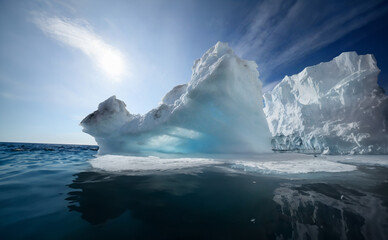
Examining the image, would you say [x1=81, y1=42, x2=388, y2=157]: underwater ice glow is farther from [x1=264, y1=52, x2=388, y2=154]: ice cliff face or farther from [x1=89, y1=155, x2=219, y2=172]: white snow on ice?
[x1=89, y1=155, x2=219, y2=172]: white snow on ice

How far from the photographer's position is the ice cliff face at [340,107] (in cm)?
1992

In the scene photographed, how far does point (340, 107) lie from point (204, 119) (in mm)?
24278

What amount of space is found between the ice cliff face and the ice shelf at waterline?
61.7ft

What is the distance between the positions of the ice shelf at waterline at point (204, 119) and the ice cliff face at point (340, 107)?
61.7 ft

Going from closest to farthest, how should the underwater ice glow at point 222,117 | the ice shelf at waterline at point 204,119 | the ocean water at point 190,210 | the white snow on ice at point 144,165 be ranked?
the ocean water at point 190,210
the white snow on ice at point 144,165
the ice shelf at waterline at point 204,119
the underwater ice glow at point 222,117

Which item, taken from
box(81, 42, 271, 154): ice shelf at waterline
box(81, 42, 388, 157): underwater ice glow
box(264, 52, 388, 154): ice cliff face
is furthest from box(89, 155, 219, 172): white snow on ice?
box(264, 52, 388, 154): ice cliff face

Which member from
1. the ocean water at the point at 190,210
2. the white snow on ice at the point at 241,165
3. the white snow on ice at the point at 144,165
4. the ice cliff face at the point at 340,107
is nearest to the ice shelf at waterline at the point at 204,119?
the white snow on ice at the point at 241,165

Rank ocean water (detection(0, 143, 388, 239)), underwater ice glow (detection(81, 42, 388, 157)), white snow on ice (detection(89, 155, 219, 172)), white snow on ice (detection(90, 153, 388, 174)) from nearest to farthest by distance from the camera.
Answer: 1. ocean water (detection(0, 143, 388, 239))
2. white snow on ice (detection(90, 153, 388, 174))
3. white snow on ice (detection(89, 155, 219, 172))
4. underwater ice glow (detection(81, 42, 388, 157))

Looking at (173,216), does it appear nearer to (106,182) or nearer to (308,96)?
(106,182)

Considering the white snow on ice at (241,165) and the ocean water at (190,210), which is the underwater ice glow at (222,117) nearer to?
the white snow on ice at (241,165)

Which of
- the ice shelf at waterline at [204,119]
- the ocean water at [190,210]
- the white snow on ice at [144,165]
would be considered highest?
the ice shelf at waterline at [204,119]

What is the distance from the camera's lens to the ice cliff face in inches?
784

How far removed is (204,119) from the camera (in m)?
→ 10.7

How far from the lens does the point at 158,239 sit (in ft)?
5.78
